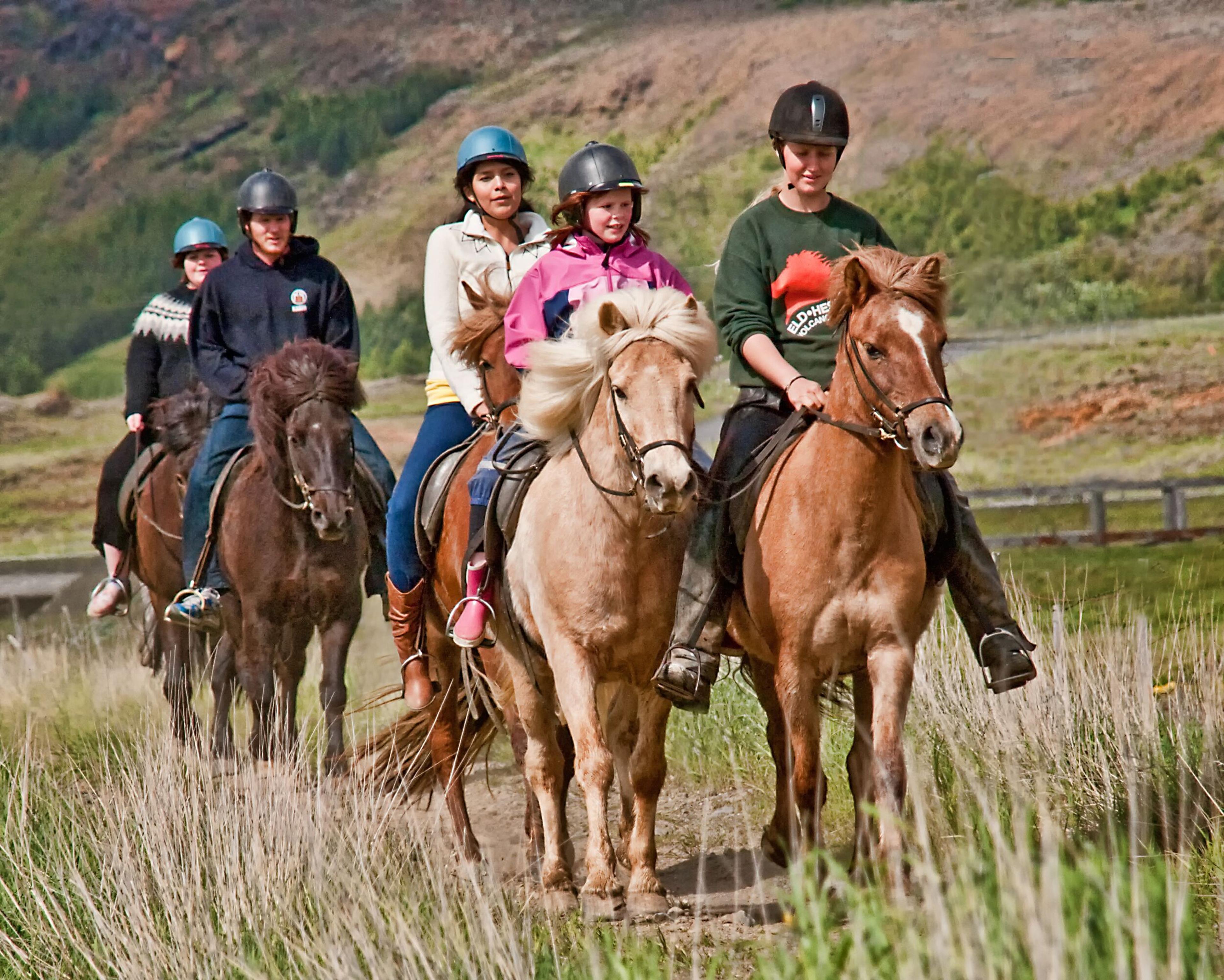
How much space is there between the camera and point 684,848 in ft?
24.0

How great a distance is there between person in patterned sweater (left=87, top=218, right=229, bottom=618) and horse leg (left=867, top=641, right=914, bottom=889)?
6.70 m

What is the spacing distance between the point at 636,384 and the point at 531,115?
3057cm

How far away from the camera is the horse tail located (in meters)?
7.17

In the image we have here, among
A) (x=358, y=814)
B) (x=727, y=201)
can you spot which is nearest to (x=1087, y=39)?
(x=727, y=201)

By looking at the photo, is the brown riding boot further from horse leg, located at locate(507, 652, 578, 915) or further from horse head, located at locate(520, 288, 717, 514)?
horse head, located at locate(520, 288, 717, 514)

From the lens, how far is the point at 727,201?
30.0m

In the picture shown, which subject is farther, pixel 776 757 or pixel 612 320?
pixel 776 757

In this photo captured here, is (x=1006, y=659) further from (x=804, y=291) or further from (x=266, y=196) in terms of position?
(x=266, y=196)

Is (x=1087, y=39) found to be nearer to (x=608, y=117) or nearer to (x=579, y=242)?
(x=608, y=117)

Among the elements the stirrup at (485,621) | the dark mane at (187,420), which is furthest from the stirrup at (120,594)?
the stirrup at (485,621)

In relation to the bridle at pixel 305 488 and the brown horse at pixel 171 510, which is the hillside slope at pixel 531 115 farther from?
the bridle at pixel 305 488

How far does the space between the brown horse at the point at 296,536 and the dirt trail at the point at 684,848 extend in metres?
0.95

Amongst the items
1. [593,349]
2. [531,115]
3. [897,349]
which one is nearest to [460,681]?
[593,349]

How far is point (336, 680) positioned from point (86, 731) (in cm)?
177
